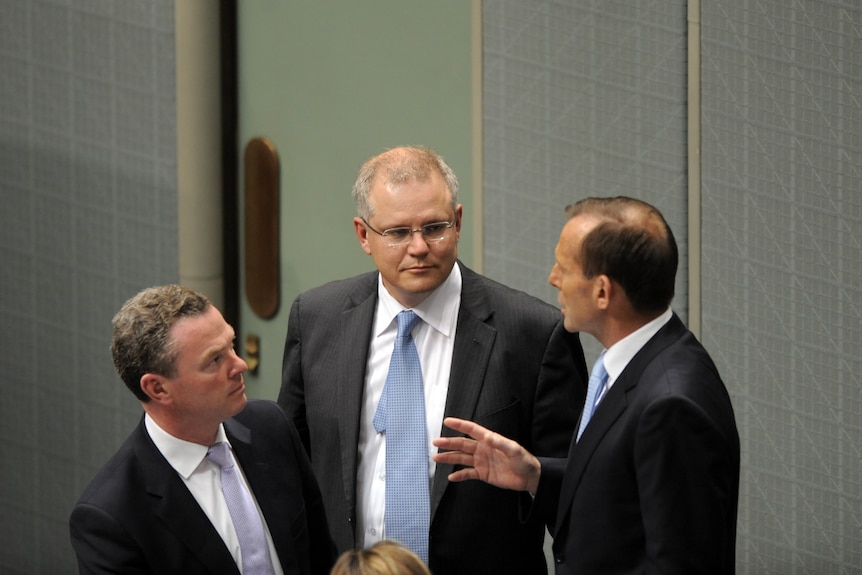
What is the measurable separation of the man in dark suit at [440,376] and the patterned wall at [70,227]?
72.6 inches

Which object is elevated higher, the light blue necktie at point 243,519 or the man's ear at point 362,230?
the man's ear at point 362,230

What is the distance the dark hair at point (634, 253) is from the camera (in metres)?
2.17

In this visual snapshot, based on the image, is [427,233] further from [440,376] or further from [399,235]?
[440,376]

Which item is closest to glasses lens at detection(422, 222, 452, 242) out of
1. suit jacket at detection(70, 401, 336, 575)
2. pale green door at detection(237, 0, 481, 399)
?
suit jacket at detection(70, 401, 336, 575)

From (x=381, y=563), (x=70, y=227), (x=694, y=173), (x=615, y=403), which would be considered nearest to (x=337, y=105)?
(x=70, y=227)

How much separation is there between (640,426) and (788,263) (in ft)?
4.53

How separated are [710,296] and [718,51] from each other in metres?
0.62

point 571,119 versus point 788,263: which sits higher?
point 571,119

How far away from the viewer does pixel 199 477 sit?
2385 millimetres

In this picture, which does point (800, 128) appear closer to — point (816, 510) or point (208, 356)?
point (816, 510)

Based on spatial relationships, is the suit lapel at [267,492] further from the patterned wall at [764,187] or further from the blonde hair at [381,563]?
the patterned wall at [764,187]

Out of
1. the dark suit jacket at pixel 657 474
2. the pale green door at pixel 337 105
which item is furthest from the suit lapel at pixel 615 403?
the pale green door at pixel 337 105

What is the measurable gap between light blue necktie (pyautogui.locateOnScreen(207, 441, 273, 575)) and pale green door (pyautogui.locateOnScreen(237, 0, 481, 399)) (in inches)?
60.6

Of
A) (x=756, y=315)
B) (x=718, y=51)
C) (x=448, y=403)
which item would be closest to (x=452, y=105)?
(x=718, y=51)
